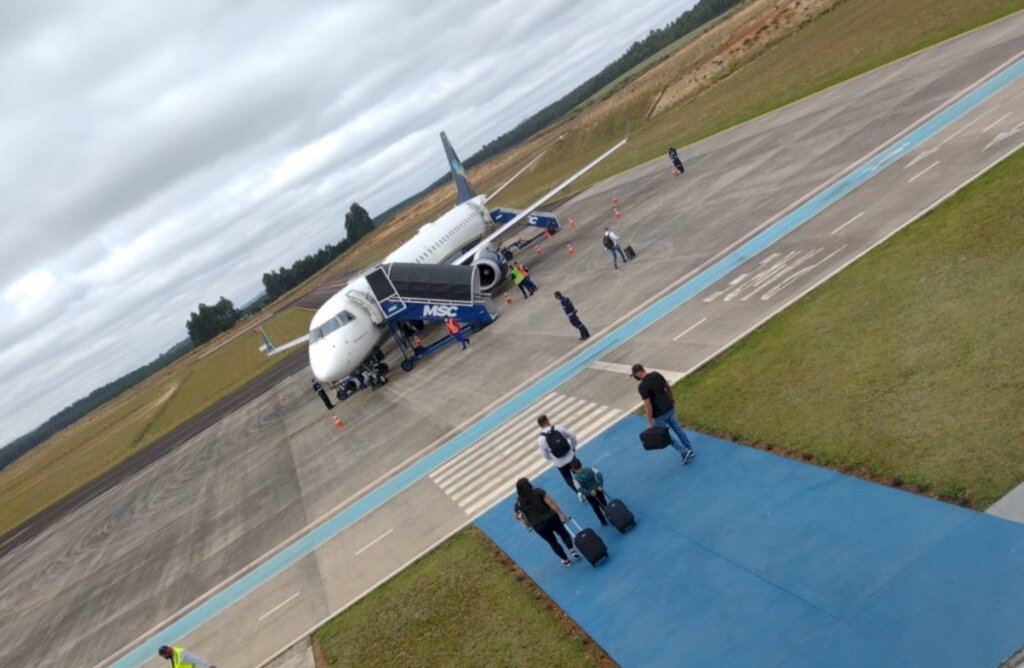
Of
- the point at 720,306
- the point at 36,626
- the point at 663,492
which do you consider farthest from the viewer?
the point at 36,626

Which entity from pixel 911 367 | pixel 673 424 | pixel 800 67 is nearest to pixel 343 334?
pixel 673 424

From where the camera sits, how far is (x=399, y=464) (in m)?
23.3

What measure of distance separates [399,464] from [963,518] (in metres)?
17.5

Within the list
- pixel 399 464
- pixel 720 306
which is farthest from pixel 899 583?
pixel 399 464

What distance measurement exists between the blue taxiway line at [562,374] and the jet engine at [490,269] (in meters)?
15.4

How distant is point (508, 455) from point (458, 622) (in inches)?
263

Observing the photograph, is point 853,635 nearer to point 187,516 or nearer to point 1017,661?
point 1017,661

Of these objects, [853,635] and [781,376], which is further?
[781,376]

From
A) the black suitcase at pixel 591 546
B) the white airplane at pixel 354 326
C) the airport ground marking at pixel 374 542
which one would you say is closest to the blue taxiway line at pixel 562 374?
the airport ground marking at pixel 374 542

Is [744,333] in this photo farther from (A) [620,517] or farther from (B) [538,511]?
(B) [538,511]

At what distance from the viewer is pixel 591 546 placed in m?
12.5

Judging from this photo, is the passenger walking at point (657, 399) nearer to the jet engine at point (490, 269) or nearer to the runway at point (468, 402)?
the runway at point (468, 402)

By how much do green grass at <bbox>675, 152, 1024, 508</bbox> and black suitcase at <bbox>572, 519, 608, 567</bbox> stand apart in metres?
4.09

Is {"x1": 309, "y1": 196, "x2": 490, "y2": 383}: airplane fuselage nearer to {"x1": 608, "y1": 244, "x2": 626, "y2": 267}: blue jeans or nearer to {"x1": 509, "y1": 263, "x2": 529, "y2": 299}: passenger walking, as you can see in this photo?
{"x1": 509, "y1": 263, "x2": 529, "y2": 299}: passenger walking
